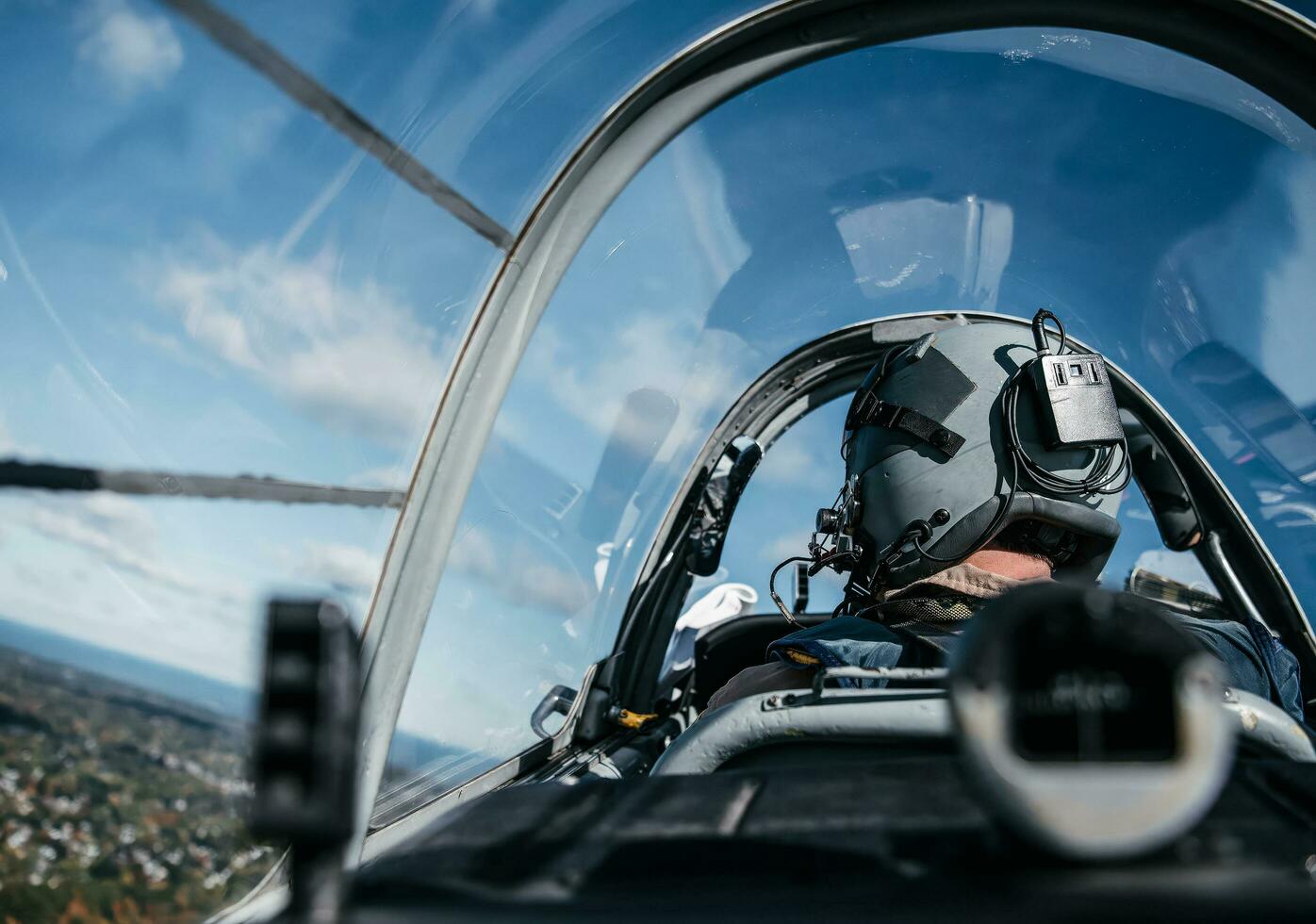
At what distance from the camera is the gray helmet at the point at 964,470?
1881 mm

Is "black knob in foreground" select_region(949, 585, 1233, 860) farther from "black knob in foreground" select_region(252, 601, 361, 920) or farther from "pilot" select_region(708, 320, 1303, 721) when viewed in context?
"pilot" select_region(708, 320, 1303, 721)

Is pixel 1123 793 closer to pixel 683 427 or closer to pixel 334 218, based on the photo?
pixel 334 218

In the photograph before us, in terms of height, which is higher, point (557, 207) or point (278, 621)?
point (557, 207)

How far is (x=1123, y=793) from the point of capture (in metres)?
0.44

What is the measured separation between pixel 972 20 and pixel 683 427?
3.98ft

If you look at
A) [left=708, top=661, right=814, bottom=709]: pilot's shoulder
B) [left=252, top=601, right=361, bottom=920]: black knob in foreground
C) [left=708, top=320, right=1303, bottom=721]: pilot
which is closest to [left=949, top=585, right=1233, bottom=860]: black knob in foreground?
[left=252, top=601, right=361, bottom=920]: black knob in foreground

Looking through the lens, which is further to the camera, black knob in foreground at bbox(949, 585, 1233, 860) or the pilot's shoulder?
the pilot's shoulder

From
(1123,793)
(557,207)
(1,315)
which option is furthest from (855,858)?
(557,207)

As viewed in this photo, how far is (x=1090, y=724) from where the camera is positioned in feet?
1.48

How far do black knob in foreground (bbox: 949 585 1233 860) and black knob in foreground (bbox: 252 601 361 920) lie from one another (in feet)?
1.05

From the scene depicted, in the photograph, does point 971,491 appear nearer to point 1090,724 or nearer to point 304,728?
point 1090,724

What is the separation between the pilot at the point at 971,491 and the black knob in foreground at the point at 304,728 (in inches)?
46.9

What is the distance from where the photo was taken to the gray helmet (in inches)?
74.0

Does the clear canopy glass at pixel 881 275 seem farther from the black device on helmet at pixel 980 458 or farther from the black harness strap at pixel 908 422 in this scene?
the black harness strap at pixel 908 422
